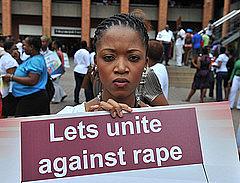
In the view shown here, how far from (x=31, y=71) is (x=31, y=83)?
15 cm

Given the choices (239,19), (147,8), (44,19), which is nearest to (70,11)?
(44,19)

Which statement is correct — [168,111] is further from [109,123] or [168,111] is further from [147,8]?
[147,8]

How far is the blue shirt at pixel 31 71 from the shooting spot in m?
4.84

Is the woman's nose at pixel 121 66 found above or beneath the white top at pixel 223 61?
above

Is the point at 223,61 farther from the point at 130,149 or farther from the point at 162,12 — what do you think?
the point at 162,12

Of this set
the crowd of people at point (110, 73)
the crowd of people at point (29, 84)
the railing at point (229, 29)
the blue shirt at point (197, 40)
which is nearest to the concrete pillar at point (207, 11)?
the railing at point (229, 29)

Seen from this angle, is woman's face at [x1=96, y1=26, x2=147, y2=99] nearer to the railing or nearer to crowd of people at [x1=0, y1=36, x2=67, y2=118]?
crowd of people at [x1=0, y1=36, x2=67, y2=118]

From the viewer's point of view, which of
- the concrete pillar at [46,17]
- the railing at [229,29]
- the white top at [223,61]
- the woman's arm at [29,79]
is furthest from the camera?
the concrete pillar at [46,17]

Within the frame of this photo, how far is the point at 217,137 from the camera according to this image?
168 cm

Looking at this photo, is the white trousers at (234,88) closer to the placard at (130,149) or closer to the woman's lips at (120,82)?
the placard at (130,149)

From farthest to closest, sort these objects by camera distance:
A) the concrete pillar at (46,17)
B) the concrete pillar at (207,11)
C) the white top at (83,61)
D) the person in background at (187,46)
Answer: the concrete pillar at (46,17) → the concrete pillar at (207,11) → the person in background at (187,46) → the white top at (83,61)

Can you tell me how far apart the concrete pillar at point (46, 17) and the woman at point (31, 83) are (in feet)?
88.3

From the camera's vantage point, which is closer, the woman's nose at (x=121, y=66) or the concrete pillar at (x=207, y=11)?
the woman's nose at (x=121, y=66)

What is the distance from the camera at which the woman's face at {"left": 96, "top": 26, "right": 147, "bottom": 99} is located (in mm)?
1623
